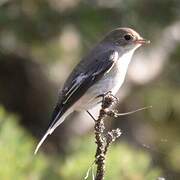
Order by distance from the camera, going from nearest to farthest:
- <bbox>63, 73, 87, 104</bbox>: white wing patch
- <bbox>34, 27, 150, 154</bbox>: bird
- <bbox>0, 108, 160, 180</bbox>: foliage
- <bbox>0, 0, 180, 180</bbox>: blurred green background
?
<bbox>0, 108, 160, 180</bbox>: foliage
<bbox>34, 27, 150, 154</bbox>: bird
<bbox>63, 73, 87, 104</bbox>: white wing patch
<bbox>0, 0, 180, 180</bbox>: blurred green background

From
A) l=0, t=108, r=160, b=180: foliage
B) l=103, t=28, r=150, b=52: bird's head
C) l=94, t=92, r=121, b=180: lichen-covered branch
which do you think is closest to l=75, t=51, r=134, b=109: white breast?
l=0, t=108, r=160, b=180: foliage

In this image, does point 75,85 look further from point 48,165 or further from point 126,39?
point 126,39

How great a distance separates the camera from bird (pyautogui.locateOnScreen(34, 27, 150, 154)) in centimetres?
482

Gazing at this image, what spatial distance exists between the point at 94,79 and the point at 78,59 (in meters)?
2.57

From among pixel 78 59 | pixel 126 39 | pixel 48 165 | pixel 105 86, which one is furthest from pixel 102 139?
pixel 78 59

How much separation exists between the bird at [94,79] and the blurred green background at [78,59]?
1.13m

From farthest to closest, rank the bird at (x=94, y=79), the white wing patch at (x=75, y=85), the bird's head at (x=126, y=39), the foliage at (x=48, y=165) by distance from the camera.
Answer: the bird's head at (x=126, y=39) → the white wing patch at (x=75, y=85) → the bird at (x=94, y=79) → the foliage at (x=48, y=165)

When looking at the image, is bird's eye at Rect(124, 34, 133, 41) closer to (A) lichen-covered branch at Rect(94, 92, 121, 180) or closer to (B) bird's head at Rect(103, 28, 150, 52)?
(B) bird's head at Rect(103, 28, 150, 52)

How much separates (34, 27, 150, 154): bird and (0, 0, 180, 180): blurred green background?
3.70ft

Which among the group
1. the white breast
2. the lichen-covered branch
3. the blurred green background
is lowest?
the lichen-covered branch

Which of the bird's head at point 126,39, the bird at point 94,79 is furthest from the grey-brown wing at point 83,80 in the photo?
the bird's head at point 126,39

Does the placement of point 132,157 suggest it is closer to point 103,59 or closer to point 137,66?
point 103,59

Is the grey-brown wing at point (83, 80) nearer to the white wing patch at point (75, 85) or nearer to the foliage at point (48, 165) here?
the white wing patch at point (75, 85)

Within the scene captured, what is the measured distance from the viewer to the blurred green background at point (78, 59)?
7098 millimetres
